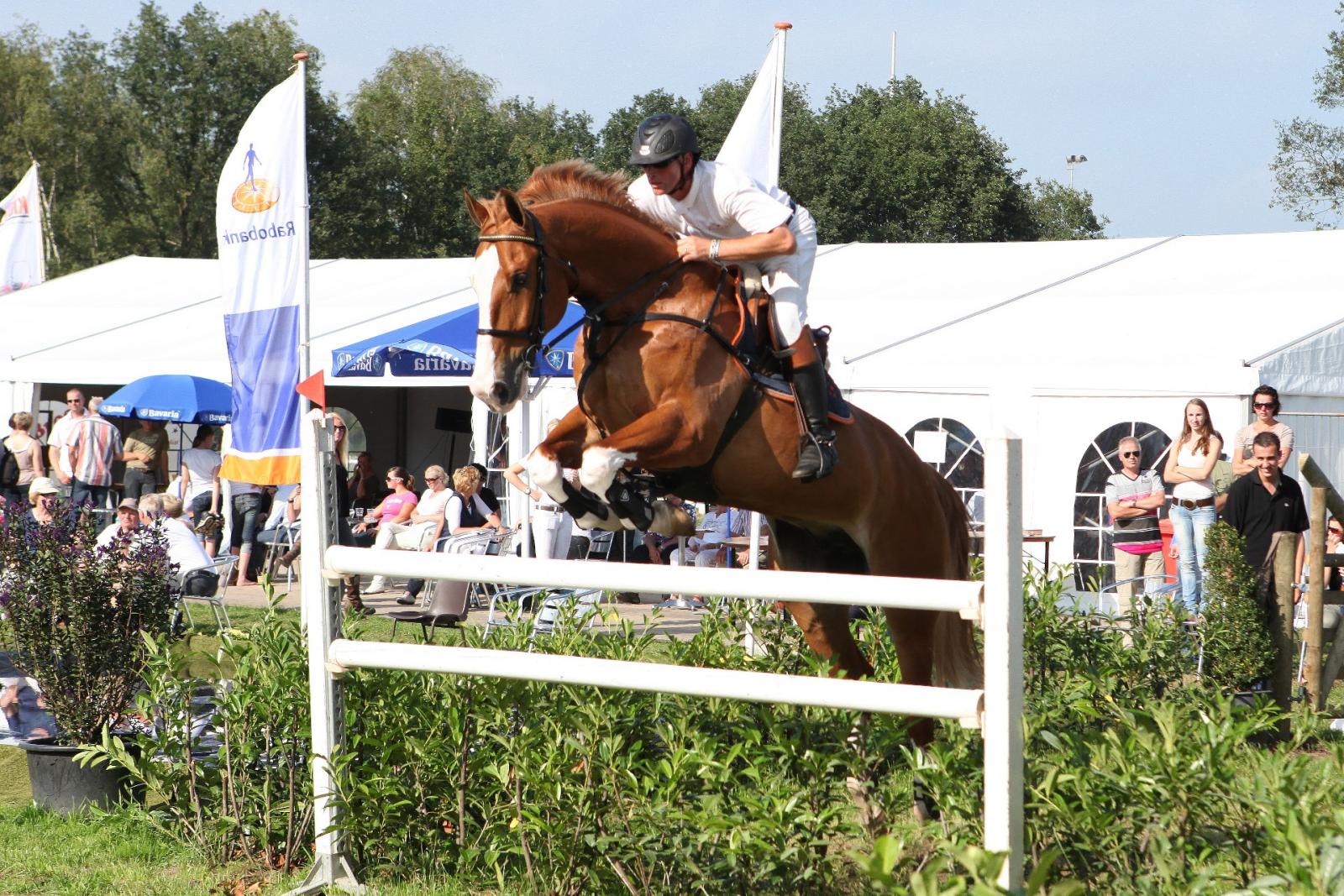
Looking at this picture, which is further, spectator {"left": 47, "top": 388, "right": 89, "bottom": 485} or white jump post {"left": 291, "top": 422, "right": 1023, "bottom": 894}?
spectator {"left": 47, "top": 388, "right": 89, "bottom": 485}

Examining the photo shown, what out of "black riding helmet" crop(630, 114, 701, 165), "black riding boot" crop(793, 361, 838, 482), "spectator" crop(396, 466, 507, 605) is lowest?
"spectator" crop(396, 466, 507, 605)

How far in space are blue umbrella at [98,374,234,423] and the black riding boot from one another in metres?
11.3

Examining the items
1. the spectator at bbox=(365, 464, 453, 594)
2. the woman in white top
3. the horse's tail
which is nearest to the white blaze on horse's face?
the horse's tail

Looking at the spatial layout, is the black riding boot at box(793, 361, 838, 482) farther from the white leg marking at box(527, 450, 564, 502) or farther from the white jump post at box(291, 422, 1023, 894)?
the white jump post at box(291, 422, 1023, 894)

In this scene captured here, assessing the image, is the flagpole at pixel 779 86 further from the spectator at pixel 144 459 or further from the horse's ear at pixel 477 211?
the spectator at pixel 144 459

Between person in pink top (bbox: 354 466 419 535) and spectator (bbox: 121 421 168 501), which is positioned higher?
spectator (bbox: 121 421 168 501)

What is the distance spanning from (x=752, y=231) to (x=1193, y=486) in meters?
5.86

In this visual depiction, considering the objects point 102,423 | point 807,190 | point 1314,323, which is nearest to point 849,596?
point 1314,323

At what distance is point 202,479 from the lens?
1465 centimetres

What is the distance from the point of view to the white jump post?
108 inches

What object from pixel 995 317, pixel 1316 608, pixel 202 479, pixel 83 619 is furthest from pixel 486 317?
pixel 202 479

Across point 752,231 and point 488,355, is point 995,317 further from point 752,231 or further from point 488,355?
point 488,355

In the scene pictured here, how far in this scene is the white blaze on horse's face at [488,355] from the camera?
3.83 m

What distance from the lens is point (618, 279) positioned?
4.18 meters
